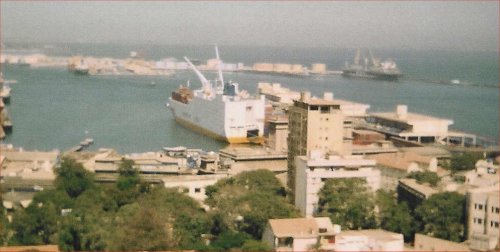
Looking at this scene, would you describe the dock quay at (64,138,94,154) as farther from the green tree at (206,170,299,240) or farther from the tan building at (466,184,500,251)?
the tan building at (466,184,500,251)

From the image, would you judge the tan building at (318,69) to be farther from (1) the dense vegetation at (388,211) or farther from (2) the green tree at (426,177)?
(1) the dense vegetation at (388,211)

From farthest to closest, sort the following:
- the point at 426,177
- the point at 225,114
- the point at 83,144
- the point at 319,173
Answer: the point at 225,114
the point at 83,144
the point at 426,177
the point at 319,173

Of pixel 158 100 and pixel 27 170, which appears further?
pixel 158 100

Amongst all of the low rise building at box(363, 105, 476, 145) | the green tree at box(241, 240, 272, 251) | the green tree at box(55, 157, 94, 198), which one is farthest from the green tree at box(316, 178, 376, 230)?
the low rise building at box(363, 105, 476, 145)

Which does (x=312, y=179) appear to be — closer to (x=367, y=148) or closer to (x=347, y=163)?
(x=347, y=163)

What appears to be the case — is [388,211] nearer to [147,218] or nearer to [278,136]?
[147,218]

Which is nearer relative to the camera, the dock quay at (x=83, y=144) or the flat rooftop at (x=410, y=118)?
the dock quay at (x=83, y=144)

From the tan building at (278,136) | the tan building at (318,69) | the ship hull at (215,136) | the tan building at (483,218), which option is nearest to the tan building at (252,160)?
the tan building at (278,136)

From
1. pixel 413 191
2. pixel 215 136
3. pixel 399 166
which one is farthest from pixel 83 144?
pixel 413 191
